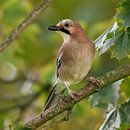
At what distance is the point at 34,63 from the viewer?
8234 millimetres

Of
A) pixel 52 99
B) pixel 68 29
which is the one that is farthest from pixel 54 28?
pixel 52 99

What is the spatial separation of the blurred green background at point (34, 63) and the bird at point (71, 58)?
1.77 m

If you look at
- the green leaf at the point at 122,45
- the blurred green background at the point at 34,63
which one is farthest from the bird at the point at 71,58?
the blurred green background at the point at 34,63

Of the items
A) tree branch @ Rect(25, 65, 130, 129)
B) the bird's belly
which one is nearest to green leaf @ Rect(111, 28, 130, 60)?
tree branch @ Rect(25, 65, 130, 129)

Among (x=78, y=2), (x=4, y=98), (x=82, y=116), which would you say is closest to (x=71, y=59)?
(x=82, y=116)

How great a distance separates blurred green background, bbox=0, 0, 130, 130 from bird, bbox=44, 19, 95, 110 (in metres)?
1.77

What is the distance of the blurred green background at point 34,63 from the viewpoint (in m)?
7.19

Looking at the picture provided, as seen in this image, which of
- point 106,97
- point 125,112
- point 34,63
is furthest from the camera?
point 34,63

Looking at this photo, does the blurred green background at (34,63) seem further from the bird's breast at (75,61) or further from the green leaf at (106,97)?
the green leaf at (106,97)

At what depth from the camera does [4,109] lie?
7516mm

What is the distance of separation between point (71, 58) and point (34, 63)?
→ 340cm

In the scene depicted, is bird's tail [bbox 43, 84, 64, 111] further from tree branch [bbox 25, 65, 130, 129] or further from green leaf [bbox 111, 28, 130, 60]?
green leaf [bbox 111, 28, 130, 60]

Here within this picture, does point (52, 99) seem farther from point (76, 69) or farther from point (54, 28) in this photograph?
point (54, 28)

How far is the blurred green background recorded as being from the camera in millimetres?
7188
